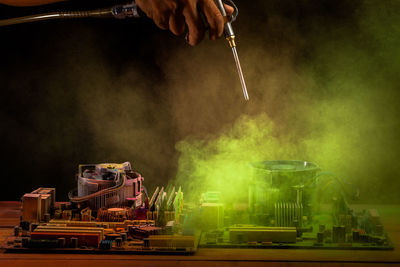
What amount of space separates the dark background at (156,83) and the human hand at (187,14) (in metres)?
0.62

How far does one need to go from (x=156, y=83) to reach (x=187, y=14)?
0.73m

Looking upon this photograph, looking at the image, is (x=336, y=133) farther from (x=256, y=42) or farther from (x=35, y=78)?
(x=35, y=78)

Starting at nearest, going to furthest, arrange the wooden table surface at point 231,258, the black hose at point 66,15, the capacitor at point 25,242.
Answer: the wooden table surface at point 231,258, the capacitor at point 25,242, the black hose at point 66,15

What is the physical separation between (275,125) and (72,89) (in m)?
0.90

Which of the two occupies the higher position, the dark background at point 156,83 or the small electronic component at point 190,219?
the dark background at point 156,83

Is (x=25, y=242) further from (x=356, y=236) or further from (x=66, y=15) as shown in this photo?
(x=356, y=236)

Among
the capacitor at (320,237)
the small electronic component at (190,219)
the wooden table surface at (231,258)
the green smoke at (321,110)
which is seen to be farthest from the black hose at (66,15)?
the capacitor at (320,237)

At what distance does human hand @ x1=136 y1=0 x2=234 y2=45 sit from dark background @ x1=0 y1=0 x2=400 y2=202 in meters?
0.62

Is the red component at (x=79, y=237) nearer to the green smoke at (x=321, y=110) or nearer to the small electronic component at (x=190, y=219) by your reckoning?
the small electronic component at (x=190, y=219)

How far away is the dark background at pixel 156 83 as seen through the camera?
7.22 ft

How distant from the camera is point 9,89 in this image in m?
2.36

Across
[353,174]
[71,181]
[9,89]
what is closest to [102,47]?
[9,89]

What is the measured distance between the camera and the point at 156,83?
2.29 meters

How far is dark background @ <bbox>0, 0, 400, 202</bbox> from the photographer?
2.20m
